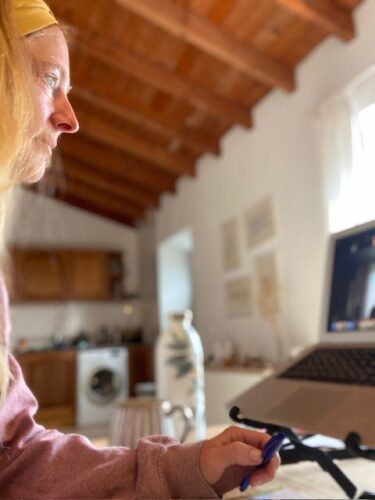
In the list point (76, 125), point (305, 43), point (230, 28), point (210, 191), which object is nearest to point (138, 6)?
point (230, 28)

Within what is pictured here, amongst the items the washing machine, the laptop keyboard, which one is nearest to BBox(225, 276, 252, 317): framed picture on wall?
the washing machine

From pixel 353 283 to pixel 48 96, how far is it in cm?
62

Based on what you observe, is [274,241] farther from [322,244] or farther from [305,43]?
[305,43]

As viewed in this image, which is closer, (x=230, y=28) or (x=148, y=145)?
(x=230, y=28)

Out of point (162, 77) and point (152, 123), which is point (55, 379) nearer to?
point (152, 123)

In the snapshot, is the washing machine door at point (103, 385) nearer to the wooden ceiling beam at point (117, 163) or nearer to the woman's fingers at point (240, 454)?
the wooden ceiling beam at point (117, 163)

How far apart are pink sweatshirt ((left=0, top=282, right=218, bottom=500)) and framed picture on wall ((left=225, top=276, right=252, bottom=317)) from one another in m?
2.82

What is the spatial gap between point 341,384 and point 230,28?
7.51 feet

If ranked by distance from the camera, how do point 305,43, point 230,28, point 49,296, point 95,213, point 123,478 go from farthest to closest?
1. point 95,213
2. point 49,296
3. point 230,28
4. point 305,43
5. point 123,478

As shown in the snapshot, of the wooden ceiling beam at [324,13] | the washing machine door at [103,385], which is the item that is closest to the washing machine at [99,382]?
the washing machine door at [103,385]

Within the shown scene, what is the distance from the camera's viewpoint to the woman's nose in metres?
0.52

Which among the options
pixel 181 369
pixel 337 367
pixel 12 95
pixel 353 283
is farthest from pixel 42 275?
pixel 12 95

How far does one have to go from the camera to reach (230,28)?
2.47 metres

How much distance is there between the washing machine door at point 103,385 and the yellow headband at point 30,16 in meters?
4.58
